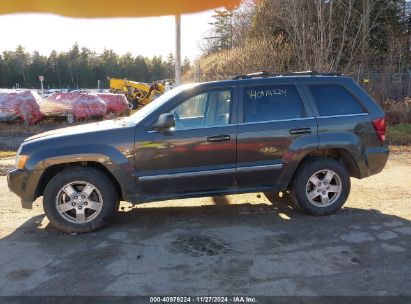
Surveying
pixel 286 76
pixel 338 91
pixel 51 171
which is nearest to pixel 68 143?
pixel 51 171

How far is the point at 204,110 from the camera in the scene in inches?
216

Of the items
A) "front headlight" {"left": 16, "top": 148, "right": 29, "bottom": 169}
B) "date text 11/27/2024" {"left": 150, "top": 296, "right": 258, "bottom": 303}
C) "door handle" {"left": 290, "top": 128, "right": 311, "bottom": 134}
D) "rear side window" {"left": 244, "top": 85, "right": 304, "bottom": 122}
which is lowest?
"date text 11/27/2024" {"left": 150, "top": 296, "right": 258, "bottom": 303}

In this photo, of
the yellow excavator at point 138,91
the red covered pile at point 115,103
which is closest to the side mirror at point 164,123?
the red covered pile at point 115,103

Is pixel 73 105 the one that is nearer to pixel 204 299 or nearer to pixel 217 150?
pixel 217 150

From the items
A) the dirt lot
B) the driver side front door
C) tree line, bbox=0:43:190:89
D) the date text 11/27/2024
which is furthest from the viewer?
tree line, bbox=0:43:190:89

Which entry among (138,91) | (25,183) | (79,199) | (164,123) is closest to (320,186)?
(164,123)

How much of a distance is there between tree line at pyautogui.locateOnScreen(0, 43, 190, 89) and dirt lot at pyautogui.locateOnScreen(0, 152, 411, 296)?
82.2 m

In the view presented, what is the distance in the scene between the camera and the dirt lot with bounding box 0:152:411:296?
12.7 ft

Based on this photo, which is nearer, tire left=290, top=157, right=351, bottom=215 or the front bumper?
the front bumper

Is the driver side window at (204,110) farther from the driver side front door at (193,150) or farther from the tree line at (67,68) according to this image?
the tree line at (67,68)

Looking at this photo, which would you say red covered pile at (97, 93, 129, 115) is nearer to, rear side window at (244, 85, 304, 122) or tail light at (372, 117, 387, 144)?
rear side window at (244, 85, 304, 122)

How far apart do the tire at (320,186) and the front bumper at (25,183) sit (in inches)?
127

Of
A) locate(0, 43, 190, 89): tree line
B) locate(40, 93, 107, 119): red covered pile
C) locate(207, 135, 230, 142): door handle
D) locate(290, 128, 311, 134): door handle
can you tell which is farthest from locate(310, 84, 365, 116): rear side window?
locate(0, 43, 190, 89): tree line

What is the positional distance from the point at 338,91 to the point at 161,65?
103602 millimetres
